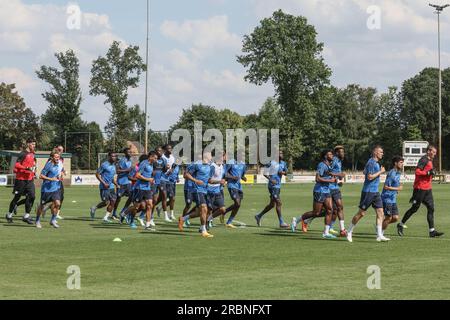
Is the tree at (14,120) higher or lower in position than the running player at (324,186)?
higher

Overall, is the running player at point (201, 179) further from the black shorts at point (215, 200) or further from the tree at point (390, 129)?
the tree at point (390, 129)

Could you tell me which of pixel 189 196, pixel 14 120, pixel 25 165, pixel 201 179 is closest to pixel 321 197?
pixel 201 179

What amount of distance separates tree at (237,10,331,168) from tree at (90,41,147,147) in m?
13.5

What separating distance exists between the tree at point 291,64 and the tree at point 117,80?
13.5 m

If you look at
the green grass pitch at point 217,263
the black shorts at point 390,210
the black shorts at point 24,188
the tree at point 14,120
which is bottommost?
the green grass pitch at point 217,263

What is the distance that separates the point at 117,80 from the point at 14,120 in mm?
13309

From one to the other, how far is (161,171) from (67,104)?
74736 mm

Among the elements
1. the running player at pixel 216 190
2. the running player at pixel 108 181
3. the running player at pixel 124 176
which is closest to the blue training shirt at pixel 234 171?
the running player at pixel 216 190

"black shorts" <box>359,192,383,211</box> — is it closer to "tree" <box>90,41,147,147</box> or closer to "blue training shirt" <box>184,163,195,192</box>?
"blue training shirt" <box>184,163,195,192</box>

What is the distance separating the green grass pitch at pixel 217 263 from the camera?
11.3 meters

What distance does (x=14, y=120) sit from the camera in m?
99.8

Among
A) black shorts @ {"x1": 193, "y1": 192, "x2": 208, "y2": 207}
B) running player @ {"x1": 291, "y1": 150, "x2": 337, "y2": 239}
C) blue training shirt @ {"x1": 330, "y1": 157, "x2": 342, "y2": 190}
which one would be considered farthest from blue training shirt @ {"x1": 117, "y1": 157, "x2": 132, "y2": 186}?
blue training shirt @ {"x1": 330, "y1": 157, "x2": 342, "y2": 190}

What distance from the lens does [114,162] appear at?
25.7 metres
